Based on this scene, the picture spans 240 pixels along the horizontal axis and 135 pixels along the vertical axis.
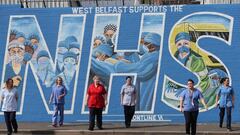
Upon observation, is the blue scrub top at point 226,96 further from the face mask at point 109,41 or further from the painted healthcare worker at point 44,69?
the painted healthcare worker at point 44,69

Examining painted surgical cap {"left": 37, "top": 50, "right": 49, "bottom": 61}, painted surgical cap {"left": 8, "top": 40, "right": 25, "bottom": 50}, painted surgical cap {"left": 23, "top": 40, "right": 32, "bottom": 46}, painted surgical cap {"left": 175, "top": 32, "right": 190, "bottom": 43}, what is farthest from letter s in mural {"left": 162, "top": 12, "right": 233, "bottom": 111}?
painted surgical cap {"left": 8, "top": 40, "right": 25, "bottom": 50}

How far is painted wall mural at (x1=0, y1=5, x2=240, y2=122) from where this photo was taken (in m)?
20.7

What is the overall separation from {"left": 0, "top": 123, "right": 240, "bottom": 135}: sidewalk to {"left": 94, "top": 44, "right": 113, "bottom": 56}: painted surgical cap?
9.64 feet

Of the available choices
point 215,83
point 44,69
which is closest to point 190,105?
point 215,83

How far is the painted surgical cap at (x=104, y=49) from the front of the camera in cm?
2128

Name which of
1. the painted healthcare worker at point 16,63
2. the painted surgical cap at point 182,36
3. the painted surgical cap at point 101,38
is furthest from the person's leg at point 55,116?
the painted surgical cap at point 182,36

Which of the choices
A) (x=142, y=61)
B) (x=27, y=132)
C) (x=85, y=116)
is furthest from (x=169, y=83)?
(x=27, y=132)

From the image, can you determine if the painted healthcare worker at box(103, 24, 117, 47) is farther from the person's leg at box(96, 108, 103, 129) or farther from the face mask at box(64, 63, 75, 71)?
the person's leg at box(96, 108, 103, 129)

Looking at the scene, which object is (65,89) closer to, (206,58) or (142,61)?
(142,61)

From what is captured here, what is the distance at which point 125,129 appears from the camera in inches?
731

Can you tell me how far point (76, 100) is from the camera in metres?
21.3

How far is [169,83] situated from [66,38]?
4.40 meters

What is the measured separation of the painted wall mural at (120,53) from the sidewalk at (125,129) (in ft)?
3.60

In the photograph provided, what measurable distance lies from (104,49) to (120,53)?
0.67 meters
